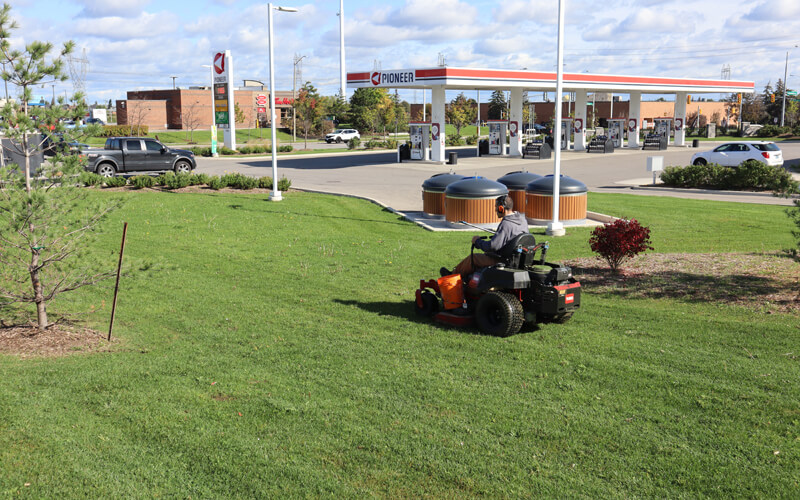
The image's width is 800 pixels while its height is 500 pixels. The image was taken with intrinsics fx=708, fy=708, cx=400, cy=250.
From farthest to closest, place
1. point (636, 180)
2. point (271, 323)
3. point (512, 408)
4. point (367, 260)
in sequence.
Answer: point (636, 180) → point (367, 260) → point (271, 323) → point (512, 408)

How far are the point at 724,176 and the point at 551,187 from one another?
1235 cm

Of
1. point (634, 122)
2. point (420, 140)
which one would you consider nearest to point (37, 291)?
point (420, 140)

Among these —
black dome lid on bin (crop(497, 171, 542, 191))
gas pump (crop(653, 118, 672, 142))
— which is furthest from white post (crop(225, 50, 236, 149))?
black dome lid on bin (crop(497, 171, 542, 191))

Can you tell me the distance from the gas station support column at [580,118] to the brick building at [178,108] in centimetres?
3428

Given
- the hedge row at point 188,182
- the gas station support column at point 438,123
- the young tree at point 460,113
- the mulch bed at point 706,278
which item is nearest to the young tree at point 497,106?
the young tree at point 460,113

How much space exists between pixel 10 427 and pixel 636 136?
54.7 metres

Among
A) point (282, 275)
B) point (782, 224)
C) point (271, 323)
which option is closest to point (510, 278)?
point (271, 323)

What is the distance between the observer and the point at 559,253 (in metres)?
13.7

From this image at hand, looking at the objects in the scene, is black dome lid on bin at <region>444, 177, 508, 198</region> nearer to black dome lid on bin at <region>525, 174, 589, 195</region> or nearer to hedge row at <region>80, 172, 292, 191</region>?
black dome lid on bin at <region>525, 174, 589, 195</region>

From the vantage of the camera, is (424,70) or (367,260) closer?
(367,260)

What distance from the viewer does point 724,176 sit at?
85.7ft

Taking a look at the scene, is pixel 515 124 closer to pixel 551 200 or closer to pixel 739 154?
pixel 739 154

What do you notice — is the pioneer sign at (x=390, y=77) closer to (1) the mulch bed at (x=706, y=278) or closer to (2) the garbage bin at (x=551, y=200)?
(2) the garbage bin at (x=551, y=200)

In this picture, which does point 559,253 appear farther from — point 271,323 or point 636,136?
point 636,136
